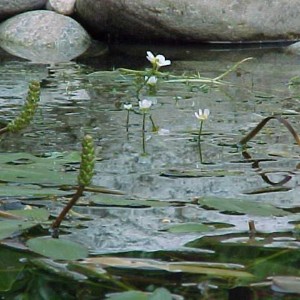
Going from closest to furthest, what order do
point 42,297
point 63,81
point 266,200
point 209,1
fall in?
1. point 42,297
2. point 266,200
3. point 63,81
4. point 209,1

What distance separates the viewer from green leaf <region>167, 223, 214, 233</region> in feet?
4.29

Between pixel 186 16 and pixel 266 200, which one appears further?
pixel 186 16

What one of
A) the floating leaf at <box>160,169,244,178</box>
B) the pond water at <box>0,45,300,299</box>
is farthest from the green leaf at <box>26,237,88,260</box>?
the floating leaf at <box>160,169,244,178</box>

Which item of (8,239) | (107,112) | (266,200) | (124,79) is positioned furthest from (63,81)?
(8,239)

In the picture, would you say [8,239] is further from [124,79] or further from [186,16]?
[186,16]

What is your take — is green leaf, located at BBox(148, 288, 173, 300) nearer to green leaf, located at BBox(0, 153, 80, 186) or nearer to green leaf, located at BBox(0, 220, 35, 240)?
green leaf, located at BBox(0, 220, 35, 240)

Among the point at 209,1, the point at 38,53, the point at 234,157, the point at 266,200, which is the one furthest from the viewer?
the point at 209,1

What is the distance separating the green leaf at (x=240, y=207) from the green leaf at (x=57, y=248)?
317 millimetres

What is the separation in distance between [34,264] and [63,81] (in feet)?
7.15

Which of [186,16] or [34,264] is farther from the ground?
[186,16]

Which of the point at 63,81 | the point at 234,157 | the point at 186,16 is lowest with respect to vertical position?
the point at 234,157

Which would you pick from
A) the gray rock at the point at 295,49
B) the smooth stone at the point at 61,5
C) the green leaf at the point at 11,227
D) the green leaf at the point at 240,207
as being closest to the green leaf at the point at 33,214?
the green leaf at the point at 11,227

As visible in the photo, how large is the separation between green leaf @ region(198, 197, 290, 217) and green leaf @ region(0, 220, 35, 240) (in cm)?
32

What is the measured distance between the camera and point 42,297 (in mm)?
1056
